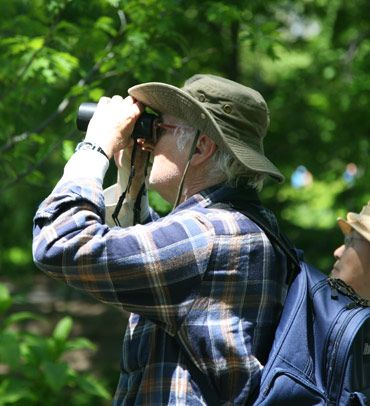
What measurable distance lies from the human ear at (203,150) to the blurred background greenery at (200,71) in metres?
1.03

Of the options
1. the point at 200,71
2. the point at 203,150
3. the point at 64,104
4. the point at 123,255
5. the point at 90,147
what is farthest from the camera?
the point at 200,71

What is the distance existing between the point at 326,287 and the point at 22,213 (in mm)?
5383

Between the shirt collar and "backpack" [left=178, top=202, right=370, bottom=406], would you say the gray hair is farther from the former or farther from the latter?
"backpack" [left=178, top=202, right=370, bottom=406]

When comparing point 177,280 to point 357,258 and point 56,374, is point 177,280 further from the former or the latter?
point 56,374

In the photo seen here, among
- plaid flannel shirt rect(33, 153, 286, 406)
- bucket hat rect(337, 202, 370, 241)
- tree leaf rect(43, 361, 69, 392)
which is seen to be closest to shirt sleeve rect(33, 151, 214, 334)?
plaid flannel shirt rect(33, 153, 286, 406)

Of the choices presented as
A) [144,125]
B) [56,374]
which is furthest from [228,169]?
[56,374]

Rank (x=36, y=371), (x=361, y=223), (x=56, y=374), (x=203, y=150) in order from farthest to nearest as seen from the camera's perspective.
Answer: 1. (x=36, y=371)
2. (x=56, y=374)
3. (x=361, y=223)
4. (x=203, y=150)

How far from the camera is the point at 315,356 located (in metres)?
1.62

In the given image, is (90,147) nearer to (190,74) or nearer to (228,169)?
(228,169)

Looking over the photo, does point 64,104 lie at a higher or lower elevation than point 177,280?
lower

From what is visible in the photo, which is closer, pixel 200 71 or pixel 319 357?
pixel 319 357

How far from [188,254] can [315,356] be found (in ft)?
1.55

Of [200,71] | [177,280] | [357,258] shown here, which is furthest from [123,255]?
[200,71]

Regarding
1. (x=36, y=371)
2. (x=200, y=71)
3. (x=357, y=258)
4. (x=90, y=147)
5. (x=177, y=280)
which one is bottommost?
(x=36, y=371)
